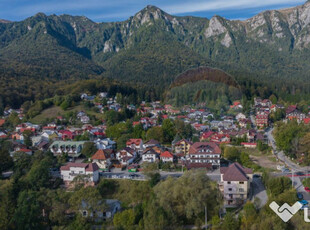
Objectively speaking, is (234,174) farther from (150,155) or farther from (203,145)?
(150,155)

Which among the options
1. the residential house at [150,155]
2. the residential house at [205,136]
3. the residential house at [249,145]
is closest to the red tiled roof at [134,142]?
the residential house at [150,155]

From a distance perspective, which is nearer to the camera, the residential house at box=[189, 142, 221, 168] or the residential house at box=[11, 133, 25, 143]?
the residential house at box=[189, 142, 221, 168]

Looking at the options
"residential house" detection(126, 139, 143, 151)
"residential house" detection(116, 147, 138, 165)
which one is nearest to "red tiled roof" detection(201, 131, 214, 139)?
Answer: "residential house" detection(126, 139, 143, 151)

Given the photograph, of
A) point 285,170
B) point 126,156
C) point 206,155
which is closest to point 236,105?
point 206,155

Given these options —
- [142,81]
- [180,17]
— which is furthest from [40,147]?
[180,17]

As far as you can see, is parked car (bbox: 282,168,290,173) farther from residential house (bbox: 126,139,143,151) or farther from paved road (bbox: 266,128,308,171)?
residential house (bbox: 126,139,143,151)

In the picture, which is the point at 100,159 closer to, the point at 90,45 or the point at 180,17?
the point at 180,17
